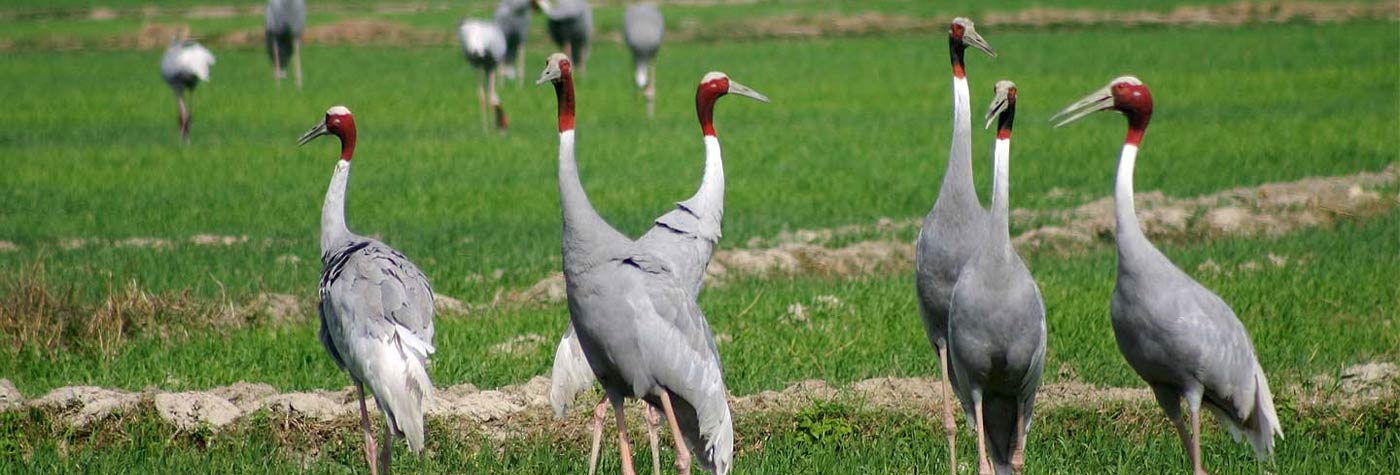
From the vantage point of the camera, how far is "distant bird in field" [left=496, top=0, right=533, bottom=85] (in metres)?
25.2

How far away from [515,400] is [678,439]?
1.43 metres

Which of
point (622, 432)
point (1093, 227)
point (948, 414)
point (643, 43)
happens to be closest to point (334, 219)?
point (622, 432)

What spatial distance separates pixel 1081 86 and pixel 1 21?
27.1 m

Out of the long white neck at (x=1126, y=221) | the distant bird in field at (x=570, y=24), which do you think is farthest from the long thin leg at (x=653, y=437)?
the distant bird in field at (x=570, y=24)

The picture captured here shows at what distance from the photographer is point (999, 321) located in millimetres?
5668

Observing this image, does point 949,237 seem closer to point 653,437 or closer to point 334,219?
point 653,437

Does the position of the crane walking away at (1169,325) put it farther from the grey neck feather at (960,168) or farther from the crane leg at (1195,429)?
the grey neck feather at (960,168)

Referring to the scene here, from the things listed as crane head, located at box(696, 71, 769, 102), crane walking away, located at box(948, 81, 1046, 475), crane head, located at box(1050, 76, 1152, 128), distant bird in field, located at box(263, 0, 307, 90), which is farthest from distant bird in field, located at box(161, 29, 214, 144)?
crane head, located at box(1050, 76, 1152, 128)

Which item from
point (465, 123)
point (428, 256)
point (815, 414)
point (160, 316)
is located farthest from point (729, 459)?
point (465, 123)

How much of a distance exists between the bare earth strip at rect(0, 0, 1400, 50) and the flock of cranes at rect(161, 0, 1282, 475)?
26078 mm

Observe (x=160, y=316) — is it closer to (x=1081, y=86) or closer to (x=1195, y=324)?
(x=1195, y=324)

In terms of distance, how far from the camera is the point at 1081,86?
2197 cm

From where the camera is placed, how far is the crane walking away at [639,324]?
226 inches

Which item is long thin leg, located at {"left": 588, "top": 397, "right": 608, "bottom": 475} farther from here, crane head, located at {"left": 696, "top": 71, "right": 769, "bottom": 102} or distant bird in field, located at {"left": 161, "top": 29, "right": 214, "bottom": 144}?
distant bird in field, located at {"left": 161, "top": 29, "right": 214, "bottom": 144}
